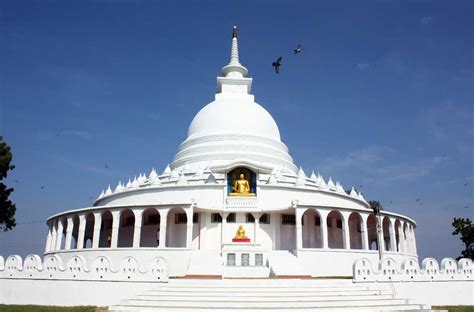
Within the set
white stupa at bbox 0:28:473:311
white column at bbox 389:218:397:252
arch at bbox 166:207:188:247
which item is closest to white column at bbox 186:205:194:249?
white stupa at bbox 0:28:473:311

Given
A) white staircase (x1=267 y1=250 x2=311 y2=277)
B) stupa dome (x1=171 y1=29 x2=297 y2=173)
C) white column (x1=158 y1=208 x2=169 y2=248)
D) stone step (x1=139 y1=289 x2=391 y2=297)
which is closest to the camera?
stone step (x1=139 y1=289 x2=391 y2=297)

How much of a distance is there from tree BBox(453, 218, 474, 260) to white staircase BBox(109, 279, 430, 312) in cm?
2132

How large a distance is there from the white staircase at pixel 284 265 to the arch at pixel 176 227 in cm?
733

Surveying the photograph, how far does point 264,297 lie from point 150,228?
16.9 m

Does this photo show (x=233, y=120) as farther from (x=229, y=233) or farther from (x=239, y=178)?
(x=229, y=233)

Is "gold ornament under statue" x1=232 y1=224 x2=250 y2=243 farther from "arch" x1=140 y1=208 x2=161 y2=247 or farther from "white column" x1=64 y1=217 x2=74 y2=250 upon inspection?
"white column" x1=64 y1=217 x2=74 y2=250

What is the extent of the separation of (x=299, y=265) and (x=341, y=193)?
936 cm

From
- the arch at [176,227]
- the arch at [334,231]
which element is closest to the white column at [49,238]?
the arch at [176,227]

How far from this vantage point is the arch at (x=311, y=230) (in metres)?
28.7

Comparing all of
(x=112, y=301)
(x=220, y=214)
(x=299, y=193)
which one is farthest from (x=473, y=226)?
(x=112, y=301)

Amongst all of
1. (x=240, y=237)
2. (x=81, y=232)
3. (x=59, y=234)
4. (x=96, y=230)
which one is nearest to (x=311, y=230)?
(x=240, y=237)

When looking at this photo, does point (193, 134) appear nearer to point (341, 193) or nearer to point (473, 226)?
point (341, 193)

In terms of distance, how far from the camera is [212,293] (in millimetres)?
14672

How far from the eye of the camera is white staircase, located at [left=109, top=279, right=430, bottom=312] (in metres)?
13.7
